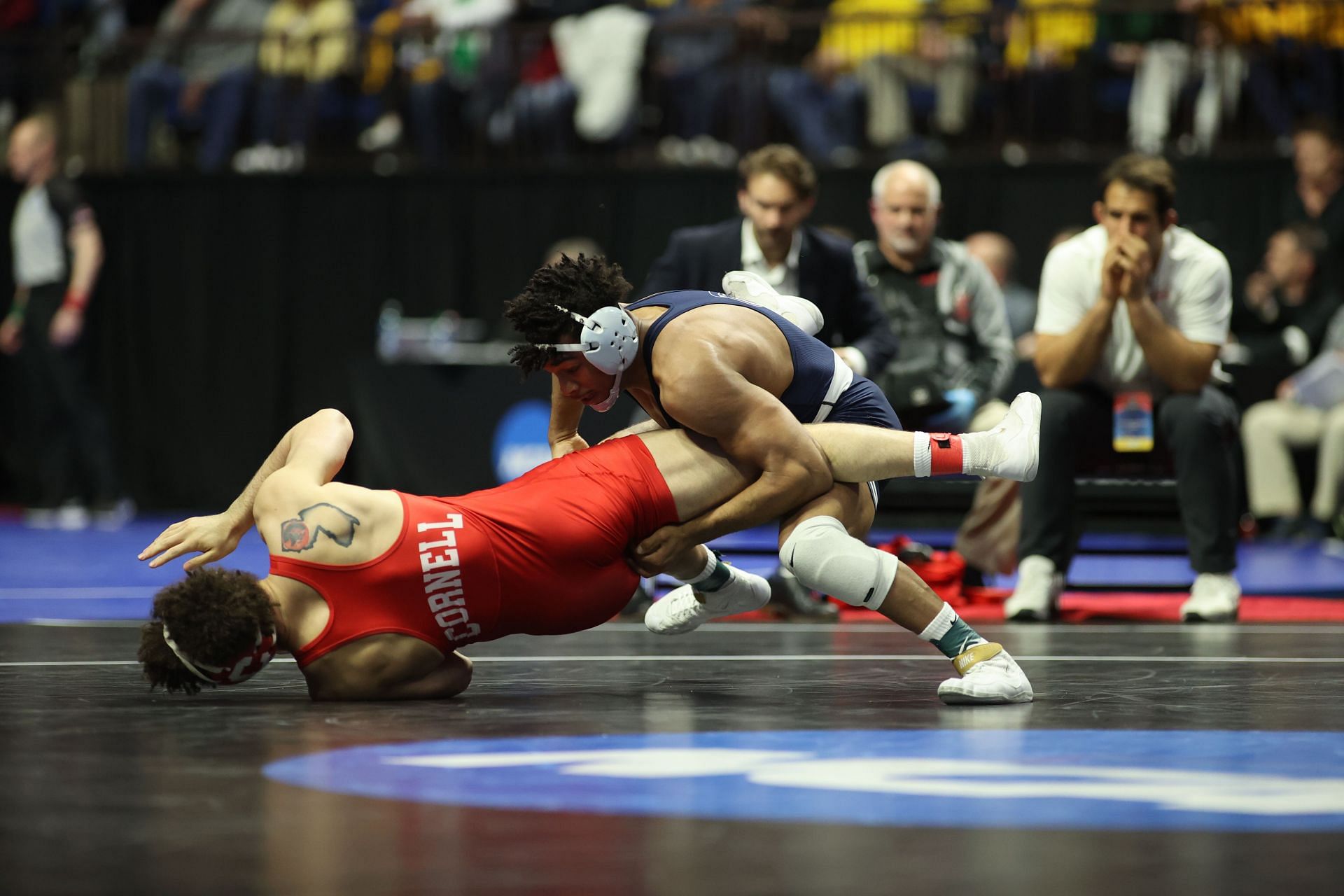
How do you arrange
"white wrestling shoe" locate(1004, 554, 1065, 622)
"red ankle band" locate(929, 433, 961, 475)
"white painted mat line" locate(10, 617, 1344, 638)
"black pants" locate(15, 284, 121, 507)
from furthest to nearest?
"black pants" locate(15, 284, 121, 507)
"white wrestling shoe" locate(1004, 554, 1065, 622)
"white painted mat line" locate(10, 617, 1344, 638)
"red ankle band" locate(929, 433, 961, 475)

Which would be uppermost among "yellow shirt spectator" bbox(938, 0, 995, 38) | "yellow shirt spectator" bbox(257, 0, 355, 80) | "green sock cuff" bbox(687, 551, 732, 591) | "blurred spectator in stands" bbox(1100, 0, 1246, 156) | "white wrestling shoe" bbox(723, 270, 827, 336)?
"yellow shirt spectator" bbox(257, 0, 355, 80)

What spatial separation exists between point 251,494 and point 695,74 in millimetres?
6940

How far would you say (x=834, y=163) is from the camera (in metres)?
10.1

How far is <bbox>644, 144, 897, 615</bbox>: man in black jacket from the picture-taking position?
5.91 meters

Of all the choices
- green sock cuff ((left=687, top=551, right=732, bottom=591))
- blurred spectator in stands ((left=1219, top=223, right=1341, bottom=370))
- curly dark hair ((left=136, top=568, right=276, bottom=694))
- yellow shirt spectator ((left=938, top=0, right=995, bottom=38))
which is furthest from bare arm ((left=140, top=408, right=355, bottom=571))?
yellow shirt spectator ((left=938, top=0, right=995, bottom=38))

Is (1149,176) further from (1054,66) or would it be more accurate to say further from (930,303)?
(1054,66)

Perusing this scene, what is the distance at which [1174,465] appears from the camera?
235 inches

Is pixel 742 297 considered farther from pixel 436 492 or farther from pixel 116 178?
pixel 116 178

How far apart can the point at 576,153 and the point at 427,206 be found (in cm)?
98

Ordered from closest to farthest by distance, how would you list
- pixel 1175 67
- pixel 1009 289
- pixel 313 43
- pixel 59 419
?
pixel 1009 289 → pixel 1175 67 → pixel 59 419 → pixel 313 43

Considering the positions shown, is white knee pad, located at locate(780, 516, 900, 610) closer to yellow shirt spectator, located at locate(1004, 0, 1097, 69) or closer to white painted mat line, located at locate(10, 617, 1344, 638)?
white painted mat line, located at locate(10, 617, 1344, 638)

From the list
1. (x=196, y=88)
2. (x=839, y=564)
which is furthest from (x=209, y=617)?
(x=196, y=88)

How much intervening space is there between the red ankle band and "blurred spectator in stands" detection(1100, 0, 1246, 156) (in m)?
6.02

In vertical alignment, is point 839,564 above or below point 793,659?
above
